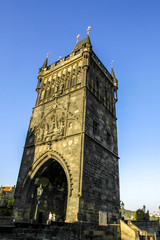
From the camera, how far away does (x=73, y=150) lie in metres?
13.8

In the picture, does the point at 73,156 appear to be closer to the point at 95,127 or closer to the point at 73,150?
the point at 73,150

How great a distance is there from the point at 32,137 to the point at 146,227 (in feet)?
59.4

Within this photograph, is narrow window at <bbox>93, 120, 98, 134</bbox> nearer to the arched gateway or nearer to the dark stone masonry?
the dark stone masonry

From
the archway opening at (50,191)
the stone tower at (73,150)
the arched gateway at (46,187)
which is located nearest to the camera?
the stone tower at (73,150)

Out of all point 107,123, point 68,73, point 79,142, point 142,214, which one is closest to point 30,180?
point 79,142

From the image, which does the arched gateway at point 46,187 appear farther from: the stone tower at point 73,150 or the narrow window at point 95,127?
the narrow window at point 95,127

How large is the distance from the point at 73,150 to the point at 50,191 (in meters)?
5.41

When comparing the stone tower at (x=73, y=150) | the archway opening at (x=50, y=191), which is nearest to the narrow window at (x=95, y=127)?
the stone tower at (x=73, y=150)

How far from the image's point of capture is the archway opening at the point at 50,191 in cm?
1520

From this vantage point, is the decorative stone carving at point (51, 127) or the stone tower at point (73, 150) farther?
the decorative stone carving at point (51, 127)

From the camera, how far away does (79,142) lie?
1375 cm

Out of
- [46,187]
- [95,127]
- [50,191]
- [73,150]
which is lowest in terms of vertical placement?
[50,191]

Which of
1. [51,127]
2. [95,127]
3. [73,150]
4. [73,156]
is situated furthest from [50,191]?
[95,127]

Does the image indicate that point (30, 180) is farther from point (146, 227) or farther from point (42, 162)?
point (146, 227)
